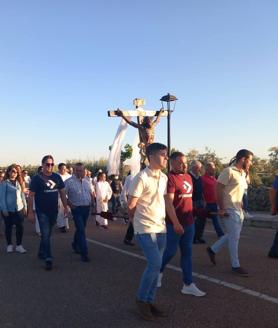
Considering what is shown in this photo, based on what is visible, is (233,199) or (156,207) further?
(233,199)

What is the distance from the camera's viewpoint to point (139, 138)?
43.1 feet

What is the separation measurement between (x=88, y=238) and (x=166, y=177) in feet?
18.7

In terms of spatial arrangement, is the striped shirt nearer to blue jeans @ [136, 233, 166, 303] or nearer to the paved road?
the paved road

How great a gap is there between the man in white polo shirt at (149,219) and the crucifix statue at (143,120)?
23.9ft


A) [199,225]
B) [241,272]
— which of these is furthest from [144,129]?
[241,272]

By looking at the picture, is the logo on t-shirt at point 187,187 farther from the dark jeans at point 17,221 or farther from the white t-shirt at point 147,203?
the dark jeans at point 17,221

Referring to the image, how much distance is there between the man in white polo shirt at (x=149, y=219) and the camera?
4.46m

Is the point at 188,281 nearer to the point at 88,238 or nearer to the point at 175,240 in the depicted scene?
the point at 175,240

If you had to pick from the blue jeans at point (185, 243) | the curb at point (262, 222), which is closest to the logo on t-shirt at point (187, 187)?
the blue jeans at point (185, 243)

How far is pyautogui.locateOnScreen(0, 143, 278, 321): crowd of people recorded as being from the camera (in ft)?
14.8

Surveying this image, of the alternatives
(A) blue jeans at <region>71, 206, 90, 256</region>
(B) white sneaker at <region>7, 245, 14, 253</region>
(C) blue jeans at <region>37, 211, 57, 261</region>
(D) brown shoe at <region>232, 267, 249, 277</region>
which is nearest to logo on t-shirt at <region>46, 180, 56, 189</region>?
(C) blue jeans at <region>37, 211, 57, 261</region>

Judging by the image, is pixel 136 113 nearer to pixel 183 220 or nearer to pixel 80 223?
pixel 80 223

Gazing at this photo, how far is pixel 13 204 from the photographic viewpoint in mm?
8438

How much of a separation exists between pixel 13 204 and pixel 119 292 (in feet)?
12.5
